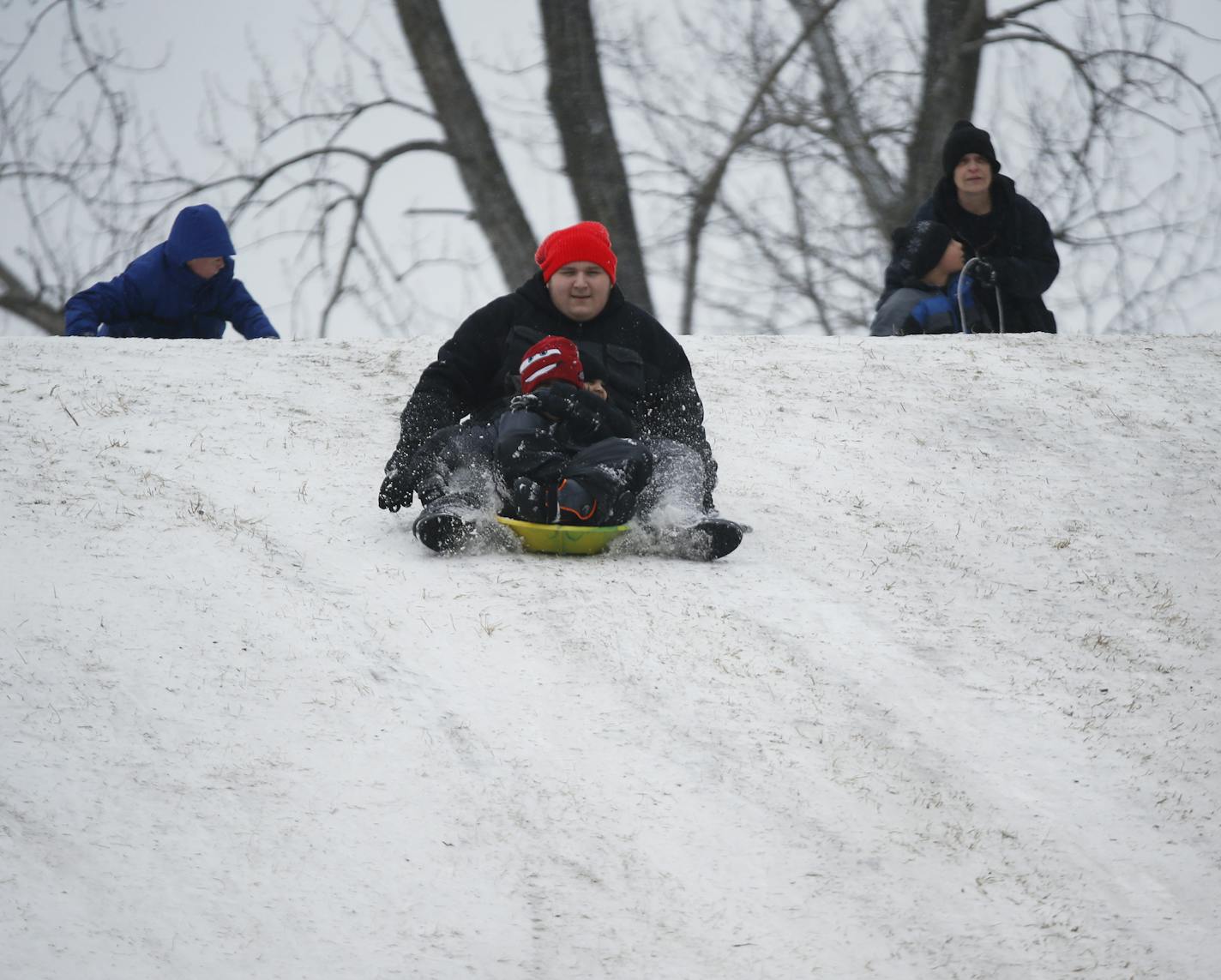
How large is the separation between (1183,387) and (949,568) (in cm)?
245

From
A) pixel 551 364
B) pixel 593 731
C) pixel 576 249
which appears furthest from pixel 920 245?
pixel 593 731

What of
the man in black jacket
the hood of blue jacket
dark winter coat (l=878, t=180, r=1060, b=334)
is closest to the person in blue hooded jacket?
the hood of blue jacket

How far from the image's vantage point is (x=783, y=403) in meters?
6.01

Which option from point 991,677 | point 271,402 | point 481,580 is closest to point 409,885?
point 481,580

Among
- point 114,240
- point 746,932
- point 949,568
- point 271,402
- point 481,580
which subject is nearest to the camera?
point 746,932

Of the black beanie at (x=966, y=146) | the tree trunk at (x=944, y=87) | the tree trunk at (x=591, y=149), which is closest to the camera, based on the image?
the black beanie at (x=966, y=146)

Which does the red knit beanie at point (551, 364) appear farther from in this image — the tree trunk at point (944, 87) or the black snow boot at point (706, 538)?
the tree trunk at point (944, 87)

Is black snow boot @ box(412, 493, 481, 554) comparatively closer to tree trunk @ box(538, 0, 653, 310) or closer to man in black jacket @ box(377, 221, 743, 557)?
man in black jacket @ box(377, 221, 743, 557)

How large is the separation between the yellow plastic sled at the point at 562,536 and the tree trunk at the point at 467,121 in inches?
213

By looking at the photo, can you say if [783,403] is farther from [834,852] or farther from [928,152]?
[928,152]

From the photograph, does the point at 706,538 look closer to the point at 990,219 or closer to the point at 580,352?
the point at 580,352

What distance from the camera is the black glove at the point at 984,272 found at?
646 cm

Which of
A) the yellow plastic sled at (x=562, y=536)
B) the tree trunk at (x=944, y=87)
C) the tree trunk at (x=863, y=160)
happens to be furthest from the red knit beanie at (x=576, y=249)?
the tree trunk at (x=863, y=160)

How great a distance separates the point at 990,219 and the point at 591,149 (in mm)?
3435
